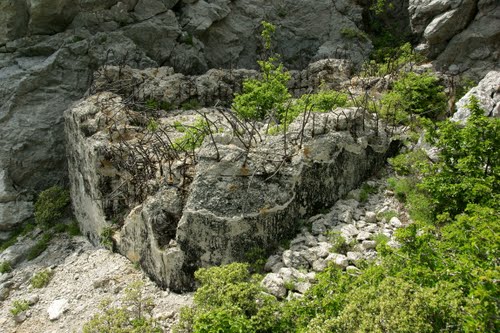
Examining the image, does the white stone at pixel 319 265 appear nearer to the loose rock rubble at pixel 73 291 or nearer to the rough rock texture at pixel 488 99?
the loose rock rubble at pixel 73 291

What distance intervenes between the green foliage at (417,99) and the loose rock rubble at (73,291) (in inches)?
351

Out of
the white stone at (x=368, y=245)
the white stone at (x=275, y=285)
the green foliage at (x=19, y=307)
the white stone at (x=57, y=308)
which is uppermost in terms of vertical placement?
the white stone at (x=368, y=245)

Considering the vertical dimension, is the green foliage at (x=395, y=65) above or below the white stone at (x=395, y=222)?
above

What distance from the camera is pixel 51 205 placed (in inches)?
679

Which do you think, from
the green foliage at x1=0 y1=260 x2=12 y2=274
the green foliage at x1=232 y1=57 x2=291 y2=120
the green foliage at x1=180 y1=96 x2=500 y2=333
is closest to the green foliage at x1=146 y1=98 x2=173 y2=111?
the green foliage at x1=232 y1=57 x2=291 y2=120

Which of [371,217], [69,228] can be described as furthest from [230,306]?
[69,228]

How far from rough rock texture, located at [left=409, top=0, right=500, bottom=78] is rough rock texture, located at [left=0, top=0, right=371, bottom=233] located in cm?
559

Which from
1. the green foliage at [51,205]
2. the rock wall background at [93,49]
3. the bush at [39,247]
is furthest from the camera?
the rock wall background at [93,49]

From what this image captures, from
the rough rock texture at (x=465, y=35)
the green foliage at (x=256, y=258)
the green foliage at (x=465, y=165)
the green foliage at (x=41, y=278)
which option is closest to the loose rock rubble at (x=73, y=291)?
the green foliage at (x=41, y=278)

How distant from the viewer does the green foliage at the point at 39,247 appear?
51.1 ft

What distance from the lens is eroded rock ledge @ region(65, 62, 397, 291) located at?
973 centimetres

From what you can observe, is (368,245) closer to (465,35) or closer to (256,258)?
(256,258)

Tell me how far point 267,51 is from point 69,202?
51.4 feet

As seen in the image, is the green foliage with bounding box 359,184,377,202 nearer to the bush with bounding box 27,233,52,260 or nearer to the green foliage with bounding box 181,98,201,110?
the green foliage with bounding box 181,98,201,110
